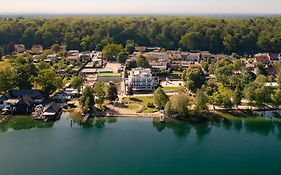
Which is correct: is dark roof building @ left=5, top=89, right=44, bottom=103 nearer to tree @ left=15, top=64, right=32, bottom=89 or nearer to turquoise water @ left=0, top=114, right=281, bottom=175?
tree @ left=15, top=64, right=32, bottom=89

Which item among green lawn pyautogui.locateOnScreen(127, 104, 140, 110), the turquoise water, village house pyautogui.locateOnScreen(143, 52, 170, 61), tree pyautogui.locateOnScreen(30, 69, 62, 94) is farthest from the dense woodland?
the turquoise water

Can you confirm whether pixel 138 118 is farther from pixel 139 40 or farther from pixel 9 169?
pixel 139 40

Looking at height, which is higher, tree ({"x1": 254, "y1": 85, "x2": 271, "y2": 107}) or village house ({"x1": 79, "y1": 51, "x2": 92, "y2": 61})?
village house ({"x1": 79, "y1": 51, "x2": 92, "y2": 61})

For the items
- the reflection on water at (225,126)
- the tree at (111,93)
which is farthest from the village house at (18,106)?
the reflection on water at (225,126)

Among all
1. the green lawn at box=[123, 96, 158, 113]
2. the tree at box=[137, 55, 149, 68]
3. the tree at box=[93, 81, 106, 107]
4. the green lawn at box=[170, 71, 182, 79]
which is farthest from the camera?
the tree at box=[137, 55, 149, 68]

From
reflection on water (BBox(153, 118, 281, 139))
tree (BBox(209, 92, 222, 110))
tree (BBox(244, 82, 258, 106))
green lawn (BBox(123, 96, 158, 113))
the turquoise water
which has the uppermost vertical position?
tree (BBox(244, 82, 258, 106))

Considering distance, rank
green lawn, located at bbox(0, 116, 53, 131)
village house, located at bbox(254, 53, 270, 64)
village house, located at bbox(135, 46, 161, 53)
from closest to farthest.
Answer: green lawn, located at bbox(0, 116, 53, 131)
village house, located at bbox(254, 53, 270, 64)
village house, located at bbox(135, 46, 161, 53)

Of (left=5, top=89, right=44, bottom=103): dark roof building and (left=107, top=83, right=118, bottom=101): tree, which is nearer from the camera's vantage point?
(left=5, top=89, right=44, bottom=103): dark roof building
